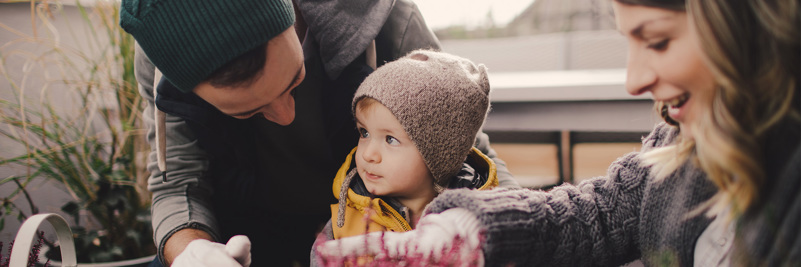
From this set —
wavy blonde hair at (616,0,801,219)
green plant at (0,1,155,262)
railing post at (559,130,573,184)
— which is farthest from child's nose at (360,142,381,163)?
railing post at (559,130,573,184)

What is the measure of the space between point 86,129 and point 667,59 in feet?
5.71

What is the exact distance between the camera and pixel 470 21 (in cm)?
238

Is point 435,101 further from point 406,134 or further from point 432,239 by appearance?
point 432,239

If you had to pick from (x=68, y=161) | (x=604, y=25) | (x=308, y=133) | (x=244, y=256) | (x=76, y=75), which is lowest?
(x=244, y=256)

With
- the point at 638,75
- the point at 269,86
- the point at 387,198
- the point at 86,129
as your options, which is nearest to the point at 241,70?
the point at 269,86

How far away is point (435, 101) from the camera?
94cm

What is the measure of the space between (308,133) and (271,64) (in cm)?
36

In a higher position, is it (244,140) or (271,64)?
(271,64)

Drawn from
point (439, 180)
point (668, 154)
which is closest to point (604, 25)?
point (439, 180)

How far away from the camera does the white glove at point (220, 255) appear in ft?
2.57

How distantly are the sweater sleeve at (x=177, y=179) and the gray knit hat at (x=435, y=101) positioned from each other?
0.48 m

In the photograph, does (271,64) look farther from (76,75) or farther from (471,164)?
(76,75)

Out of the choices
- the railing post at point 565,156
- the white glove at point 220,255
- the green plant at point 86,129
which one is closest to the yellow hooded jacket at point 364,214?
the white glove at point 220,255

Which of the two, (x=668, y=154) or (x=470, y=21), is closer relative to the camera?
(x=668, y=154)
